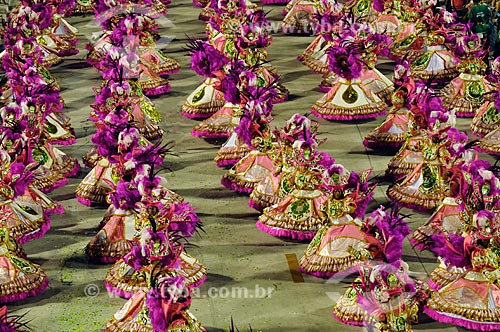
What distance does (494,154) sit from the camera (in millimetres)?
13016

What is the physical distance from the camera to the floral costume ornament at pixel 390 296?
9.38 meters

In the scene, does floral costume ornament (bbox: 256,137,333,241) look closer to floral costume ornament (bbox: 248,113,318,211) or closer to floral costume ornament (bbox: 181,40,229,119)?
floral costume ornament (bbox: 248,113,318,211)

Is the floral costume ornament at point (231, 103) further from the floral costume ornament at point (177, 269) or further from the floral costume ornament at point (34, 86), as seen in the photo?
the floral costume ornament at point (177, 269)

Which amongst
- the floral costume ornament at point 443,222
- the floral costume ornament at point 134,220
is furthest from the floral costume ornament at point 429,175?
the floral costume ornament at point 134,220

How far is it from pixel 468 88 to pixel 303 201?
311 centimetres

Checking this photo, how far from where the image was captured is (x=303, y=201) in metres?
11.6

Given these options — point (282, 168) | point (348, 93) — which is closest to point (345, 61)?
point (348, 93)

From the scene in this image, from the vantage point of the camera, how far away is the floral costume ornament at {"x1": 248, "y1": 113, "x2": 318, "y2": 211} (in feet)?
38.7

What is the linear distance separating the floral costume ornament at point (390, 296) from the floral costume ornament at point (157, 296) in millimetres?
1151

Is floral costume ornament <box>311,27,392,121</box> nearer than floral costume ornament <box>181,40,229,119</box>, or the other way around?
floral costume ornament <box>311,27,392,121</box>

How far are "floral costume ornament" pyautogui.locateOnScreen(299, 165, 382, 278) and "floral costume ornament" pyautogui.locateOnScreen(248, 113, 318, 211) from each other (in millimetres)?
867

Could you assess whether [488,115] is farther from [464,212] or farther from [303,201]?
[464,212]

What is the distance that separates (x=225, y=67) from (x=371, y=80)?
65.9 inches

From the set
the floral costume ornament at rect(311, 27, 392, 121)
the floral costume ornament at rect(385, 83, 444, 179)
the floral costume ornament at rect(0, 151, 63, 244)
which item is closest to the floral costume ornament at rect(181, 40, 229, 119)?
the floral costume ornament at rect(311, 27, 392, 121)
